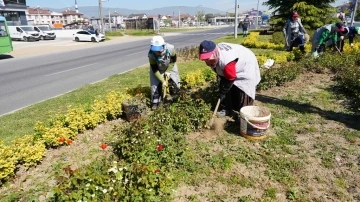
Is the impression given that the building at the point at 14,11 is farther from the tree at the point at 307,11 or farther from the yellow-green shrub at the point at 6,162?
the yellow-green shrub at the point at 6,162

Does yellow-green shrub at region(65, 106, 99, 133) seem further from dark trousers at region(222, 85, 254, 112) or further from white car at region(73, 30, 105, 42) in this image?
white car at region(73, 30, 105, 42)

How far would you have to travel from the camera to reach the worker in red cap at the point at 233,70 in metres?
4.10

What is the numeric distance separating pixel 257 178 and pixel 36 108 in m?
5.56

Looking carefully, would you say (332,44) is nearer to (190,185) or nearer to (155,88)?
(155,88)

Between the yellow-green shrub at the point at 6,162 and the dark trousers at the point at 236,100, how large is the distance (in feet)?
11.5

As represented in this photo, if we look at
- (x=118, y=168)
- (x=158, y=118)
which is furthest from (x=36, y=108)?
(x=118, y=168)

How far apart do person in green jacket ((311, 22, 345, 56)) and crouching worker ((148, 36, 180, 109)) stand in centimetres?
584

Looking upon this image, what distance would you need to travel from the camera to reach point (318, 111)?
532cm

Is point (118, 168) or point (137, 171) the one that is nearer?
point (137, 171)

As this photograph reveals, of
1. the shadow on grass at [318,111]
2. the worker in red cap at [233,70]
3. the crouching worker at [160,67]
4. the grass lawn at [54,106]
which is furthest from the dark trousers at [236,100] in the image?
the grass lawn at [54,106]

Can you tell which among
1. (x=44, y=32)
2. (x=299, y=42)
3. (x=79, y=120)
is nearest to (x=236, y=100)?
(x=79, y=120)

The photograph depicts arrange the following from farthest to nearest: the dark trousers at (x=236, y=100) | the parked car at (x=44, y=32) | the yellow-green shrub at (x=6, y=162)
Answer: the parked car at (x=44, y=32)
the dark trousers at (x=236, y=100)
the yellow-green shrub at (x=6, y=162)

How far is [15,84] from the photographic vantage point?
9.70 m

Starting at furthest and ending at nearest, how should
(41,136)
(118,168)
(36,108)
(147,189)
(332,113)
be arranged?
(36,108), (332,113), (41,136), (118,168), (147,189)
